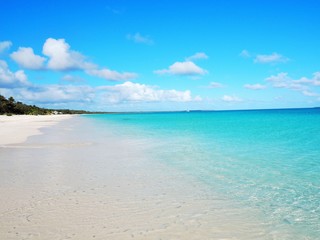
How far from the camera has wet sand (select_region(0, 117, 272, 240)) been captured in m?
5.22

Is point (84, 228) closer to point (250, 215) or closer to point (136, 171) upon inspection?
point (250, 215)

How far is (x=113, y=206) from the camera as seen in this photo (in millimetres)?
6637

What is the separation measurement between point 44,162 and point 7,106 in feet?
275

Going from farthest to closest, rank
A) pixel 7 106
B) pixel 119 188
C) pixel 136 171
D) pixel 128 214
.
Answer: pixel 7 106, pixel 136 171, pixel 119 188, pixel 128 214

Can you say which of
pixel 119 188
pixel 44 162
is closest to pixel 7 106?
pixel 44 162

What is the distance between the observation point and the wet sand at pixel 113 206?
17.1 ft

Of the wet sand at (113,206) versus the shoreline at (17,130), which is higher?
the shoreline at (17,130)

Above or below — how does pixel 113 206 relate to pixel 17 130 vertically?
below

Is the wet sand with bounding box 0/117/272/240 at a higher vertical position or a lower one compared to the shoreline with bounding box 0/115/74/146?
lower

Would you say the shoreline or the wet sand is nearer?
the wet sand

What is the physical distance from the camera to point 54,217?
19.3 ft

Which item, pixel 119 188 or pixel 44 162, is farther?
pixel 44 162

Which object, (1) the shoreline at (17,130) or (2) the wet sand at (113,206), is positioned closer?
(2) the wet sand at (113,206)

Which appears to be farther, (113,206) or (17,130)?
(17,130)
